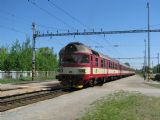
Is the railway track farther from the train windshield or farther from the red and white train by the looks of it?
the train windshield

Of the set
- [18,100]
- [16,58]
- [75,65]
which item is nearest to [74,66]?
[75,65]

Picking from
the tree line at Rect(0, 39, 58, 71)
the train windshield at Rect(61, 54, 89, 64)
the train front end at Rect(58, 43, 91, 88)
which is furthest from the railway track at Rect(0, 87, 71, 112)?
the tree line at Rect(0, 39, 58, 71)

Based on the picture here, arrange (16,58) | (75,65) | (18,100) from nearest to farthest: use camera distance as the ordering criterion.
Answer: (18,100) → (75,65) → (16,58)

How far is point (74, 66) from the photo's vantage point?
2816cm

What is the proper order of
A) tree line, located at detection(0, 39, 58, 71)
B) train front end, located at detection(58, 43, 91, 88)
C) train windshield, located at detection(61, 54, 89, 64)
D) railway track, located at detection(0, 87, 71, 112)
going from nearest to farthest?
railway track, located at detection(0, 87, 71, 112), train front end, located at detection(58, 43, 91, 88), train windshield, located at detection(61, 54, 89, 64), tree line, located at detection(0, 39, 58, 71)

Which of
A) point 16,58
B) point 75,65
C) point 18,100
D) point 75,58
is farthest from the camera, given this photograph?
point 16,58

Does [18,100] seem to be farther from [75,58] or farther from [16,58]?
[16,58]

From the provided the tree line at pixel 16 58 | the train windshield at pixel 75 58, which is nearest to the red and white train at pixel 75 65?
the train windshield at pixel 75 58

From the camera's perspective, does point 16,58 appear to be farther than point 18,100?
Yes

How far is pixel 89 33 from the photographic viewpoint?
52.6 meters

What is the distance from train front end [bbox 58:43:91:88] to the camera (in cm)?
2805

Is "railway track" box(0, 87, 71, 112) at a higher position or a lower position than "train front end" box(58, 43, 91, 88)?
lower

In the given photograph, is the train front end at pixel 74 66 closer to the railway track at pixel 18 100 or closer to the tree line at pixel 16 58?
the railway track at pixel 18 100

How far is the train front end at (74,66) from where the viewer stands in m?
28.0
